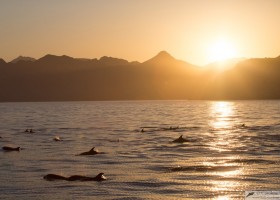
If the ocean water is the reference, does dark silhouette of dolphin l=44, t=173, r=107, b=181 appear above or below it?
above

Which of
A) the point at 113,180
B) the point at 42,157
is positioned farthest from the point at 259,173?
the point at 42,157

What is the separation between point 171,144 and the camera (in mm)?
47250

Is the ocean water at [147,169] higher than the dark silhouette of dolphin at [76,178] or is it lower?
lower

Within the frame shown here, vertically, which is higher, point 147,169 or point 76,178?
point 76,178

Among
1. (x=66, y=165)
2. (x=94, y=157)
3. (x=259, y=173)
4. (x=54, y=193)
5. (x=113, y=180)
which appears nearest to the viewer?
(x=54, y=193)

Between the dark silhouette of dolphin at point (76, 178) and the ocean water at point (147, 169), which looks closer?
the ocean water at point (147, 169)

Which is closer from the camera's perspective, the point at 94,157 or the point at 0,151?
the point at 94,157

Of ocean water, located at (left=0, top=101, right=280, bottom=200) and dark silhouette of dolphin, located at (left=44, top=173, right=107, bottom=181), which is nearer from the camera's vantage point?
ocean water, located at (left=0, top=101, right=280, bottom=200)

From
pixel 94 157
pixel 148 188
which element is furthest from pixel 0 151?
pixel 148 188

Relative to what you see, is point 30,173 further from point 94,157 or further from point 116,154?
point 116,154

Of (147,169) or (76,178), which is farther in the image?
(147,169)

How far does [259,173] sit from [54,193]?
38.0 ft

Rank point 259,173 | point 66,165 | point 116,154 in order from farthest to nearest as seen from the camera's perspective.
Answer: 1. point 116,154
2. point 66,165
3. point 259,173

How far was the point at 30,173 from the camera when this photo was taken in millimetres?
29125
